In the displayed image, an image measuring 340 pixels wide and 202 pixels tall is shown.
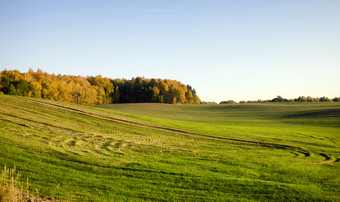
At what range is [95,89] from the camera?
93750mm

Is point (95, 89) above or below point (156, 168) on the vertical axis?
above

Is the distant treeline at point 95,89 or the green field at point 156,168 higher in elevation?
the distant treeline at point 95,89

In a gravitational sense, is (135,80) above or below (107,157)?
above

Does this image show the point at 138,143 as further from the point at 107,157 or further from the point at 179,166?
the point at 179,166

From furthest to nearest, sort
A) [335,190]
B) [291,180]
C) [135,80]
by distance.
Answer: [135,80]
[291,180]
[335,190]

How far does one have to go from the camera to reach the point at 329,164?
47.6 feet

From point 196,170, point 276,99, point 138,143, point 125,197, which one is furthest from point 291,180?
point 276,99

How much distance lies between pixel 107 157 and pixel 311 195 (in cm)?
1044

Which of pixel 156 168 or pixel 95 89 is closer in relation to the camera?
pixel 156 168

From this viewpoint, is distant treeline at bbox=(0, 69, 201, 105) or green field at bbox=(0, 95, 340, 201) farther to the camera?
distant treeline at bbox=(0, 69, 201, 105)

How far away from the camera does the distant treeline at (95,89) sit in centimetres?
6478

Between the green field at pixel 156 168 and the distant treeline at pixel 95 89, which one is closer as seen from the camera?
the green field at pixel 156 168

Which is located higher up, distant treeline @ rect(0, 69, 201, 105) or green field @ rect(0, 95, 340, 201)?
distant treeline @ rect(0, 69, 201, 105)

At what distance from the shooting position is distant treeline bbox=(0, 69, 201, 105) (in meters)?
64.8
